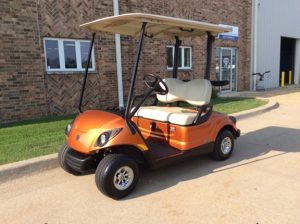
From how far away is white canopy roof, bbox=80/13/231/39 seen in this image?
11.5 ft

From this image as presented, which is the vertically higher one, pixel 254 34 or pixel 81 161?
pixel 254 34

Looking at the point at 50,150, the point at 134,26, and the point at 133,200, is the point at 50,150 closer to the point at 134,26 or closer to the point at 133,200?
the point at 133,200

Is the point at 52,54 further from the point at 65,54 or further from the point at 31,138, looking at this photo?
the point at 31,138

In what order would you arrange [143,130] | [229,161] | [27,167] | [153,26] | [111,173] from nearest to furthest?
[111,173]
[27,167]
[153,26]
[143,130]
[229,161]

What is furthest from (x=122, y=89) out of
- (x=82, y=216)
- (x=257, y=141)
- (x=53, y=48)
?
(x=82, y=216)

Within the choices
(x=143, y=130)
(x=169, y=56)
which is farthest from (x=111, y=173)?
(x=169, y=56)

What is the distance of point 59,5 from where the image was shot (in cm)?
770

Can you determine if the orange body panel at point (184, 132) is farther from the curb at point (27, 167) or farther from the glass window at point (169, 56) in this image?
the glass window at point (169, 56)

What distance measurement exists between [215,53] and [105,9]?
6202mm

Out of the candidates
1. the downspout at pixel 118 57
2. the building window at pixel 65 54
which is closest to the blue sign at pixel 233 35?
the downspout at pixel 118 57

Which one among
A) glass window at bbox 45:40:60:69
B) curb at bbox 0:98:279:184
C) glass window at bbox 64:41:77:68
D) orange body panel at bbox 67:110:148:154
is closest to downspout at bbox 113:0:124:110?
glass window at bbox 64:41:77:68

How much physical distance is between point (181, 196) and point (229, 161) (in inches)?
59.0

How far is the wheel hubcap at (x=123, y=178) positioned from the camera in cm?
331

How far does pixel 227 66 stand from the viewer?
13969 mm
